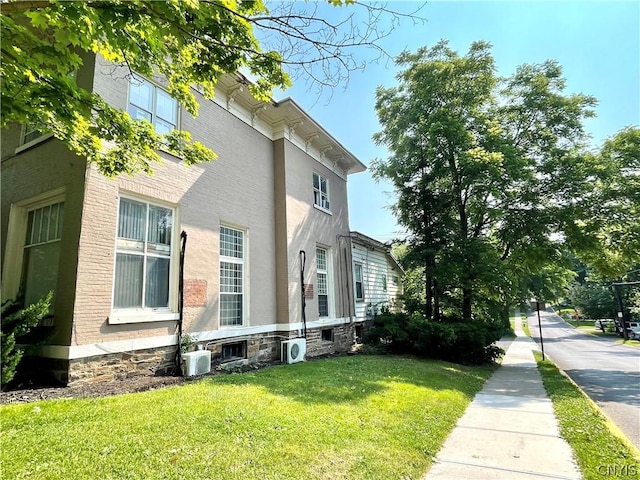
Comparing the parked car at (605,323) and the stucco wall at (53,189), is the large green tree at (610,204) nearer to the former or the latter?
the stucco wall at (53,189)

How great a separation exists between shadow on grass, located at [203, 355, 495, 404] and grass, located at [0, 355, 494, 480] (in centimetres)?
7

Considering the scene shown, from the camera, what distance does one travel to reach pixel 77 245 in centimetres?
606

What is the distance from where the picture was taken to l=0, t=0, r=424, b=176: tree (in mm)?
3248

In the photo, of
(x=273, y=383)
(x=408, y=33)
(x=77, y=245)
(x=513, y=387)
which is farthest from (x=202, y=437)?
(x=513, y=387)

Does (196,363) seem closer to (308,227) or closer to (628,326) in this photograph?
(308,227)

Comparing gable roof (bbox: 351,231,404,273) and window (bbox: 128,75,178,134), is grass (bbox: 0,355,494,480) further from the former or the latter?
gable roof (bbox: 351,231,404,273)

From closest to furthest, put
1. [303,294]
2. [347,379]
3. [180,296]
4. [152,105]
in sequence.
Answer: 1. [347,379]
2. [180,296]
3. [152,105]
4. [303,294]

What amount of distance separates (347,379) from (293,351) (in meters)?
2.99

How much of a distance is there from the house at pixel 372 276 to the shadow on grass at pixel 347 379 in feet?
18.0

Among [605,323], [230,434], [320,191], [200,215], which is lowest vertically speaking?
[605,323]

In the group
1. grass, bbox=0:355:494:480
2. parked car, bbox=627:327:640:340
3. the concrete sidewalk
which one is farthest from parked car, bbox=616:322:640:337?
grass, bbox=0:355:494:480

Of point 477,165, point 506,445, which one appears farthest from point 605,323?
point 506,445

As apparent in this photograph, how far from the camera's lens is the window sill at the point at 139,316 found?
629 cm

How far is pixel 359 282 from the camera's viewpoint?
1616cm
